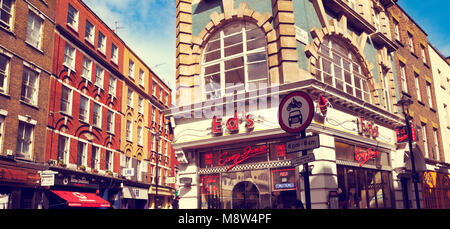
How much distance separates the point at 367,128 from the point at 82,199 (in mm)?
20166

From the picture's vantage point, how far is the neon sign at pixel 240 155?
1446 cm

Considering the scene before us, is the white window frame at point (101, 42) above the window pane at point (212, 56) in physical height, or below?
above

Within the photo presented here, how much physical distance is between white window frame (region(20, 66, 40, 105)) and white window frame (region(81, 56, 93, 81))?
6311mm

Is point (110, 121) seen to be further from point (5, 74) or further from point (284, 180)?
point (284, 180)

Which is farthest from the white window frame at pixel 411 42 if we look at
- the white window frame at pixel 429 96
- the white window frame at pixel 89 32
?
the white window frame at pixel 89 32

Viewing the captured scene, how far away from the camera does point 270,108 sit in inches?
548

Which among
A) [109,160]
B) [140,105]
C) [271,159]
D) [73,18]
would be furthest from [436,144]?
[73,18]

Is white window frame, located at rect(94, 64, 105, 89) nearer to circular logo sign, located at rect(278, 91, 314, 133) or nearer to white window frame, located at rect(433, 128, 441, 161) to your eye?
white window frame, located at rect(433, 128, 441, 161)

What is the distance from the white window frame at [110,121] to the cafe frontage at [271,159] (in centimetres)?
1927

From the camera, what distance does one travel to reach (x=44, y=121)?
2492 centimetres

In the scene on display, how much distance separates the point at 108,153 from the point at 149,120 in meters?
9.95

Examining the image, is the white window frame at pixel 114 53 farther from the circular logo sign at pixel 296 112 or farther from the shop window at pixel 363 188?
the circular logo sign at pixel 296 112
